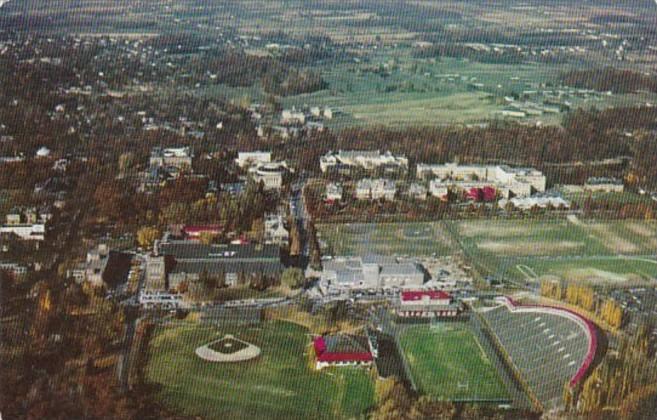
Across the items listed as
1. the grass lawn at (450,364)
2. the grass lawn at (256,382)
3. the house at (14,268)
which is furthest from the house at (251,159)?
the grass lawn at (450,364)

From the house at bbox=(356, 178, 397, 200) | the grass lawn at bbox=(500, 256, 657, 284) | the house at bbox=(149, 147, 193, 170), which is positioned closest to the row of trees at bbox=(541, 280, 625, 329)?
the grass lawn at bbox=(500, 256, 657, 284)

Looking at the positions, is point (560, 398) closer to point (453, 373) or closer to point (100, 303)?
point (453, 373)

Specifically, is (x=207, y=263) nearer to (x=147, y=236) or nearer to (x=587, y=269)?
(x=147, y=236)

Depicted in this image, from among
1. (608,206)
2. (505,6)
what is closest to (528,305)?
(608,206)

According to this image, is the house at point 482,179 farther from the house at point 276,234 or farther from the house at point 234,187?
the house at point 276,234

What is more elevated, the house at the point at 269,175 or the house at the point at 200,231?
the house at the point at 269,175

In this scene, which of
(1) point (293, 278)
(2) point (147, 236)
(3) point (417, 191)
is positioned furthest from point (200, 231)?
(3) point (417, 191)
